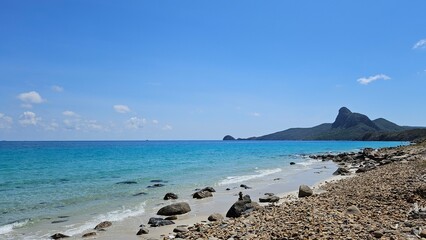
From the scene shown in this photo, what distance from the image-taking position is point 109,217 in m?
16.4

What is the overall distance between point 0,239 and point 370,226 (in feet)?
42.1

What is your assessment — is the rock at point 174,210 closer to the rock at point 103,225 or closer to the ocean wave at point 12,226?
the rock at point 103,225

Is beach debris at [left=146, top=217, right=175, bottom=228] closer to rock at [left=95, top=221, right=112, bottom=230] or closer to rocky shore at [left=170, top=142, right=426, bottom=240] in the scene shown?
rock at [left=95, top=221, right=112, bottom=230]

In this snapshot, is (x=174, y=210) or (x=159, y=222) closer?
(x=159, y=222)

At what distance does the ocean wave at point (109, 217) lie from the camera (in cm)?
1404

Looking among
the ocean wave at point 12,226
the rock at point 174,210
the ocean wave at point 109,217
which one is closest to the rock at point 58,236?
the ocean wave at point 109,217

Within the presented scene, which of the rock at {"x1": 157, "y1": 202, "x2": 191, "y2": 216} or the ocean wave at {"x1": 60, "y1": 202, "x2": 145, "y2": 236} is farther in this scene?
the rock at {"x1": 157, "y1": 202, "x2": 191, "y2": 216}

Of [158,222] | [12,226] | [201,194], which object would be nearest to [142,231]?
[158,222]

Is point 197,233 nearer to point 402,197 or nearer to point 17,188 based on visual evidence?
point 402,197

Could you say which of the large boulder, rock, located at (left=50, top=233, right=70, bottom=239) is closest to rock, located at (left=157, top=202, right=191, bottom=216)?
the large boulder

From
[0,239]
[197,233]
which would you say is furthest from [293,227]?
[0,239]

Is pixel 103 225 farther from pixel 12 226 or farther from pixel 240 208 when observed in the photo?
pixel 240 208

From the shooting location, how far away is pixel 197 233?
11.6 metres

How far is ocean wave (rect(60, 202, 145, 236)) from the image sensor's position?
14.0m
